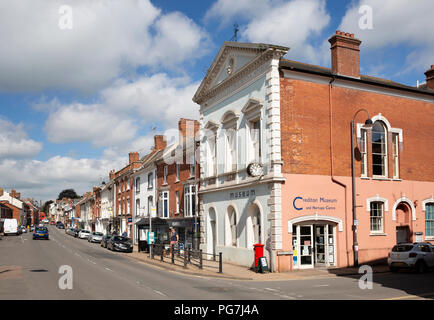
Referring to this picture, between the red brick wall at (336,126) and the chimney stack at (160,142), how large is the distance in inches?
1231

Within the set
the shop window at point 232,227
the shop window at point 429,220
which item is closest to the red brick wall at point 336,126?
the shop window at point 429,220

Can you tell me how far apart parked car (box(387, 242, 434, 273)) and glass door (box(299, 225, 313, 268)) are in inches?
154

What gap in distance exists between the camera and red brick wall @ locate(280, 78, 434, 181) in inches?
904

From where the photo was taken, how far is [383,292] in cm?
1463

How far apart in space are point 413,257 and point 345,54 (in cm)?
1172

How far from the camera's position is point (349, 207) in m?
24.0

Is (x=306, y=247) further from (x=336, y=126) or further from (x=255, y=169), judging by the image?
(x=336, y=126)

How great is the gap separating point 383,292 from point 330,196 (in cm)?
923

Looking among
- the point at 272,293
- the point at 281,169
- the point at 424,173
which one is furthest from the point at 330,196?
the point at 272,293

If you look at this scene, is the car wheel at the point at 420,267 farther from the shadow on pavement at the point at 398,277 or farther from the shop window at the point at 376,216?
the shop window at the point at 376,216

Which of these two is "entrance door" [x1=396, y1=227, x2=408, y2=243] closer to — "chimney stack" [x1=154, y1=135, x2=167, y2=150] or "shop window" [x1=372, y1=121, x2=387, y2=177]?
"shop window" [x1=372, y1=121, x2=387, y2=177]

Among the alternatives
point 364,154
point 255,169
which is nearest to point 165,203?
point 255,169

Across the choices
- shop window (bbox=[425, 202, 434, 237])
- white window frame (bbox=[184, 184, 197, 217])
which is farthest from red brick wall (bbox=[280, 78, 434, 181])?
white window frame (bbox=[184, 184, 197, 217])

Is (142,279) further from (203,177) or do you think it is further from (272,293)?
(203,177)
